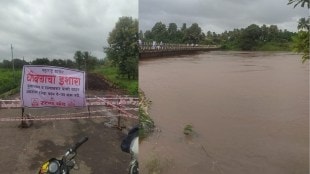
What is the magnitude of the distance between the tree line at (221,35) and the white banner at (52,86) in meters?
0.57

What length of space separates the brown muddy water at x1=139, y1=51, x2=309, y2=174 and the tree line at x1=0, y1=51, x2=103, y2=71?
1.46 feet

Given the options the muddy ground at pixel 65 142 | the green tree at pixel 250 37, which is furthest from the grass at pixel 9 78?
the green tree at pixel 250 37

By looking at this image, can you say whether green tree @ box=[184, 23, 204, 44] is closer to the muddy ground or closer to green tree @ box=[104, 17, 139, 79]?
green tree @ box=[104, 17, 139, 79]

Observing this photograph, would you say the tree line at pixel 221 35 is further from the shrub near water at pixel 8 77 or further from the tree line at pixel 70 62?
the shrub near water at pixel 8 77

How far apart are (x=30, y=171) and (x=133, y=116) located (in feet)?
2.69

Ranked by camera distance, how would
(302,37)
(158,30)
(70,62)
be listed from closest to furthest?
(158,30) < (302,37) < (70,62)

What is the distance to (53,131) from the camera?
293cm

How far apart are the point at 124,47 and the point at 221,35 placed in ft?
2.32

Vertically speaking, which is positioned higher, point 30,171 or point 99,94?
point 99,94

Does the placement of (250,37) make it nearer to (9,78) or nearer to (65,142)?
(65,142)

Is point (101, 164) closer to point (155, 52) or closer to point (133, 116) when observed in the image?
point (133, 116)

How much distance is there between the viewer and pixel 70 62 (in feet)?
7.34

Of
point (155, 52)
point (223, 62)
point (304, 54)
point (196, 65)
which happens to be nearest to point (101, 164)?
point (155, 52)

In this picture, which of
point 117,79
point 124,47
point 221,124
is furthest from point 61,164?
point 221,124
